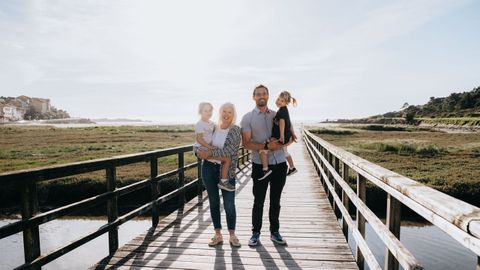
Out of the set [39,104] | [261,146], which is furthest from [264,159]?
[39,104]

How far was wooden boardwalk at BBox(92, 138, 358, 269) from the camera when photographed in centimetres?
400

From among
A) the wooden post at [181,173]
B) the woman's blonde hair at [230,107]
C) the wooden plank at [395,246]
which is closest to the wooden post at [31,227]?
the woman's blonde hair at [230,107]

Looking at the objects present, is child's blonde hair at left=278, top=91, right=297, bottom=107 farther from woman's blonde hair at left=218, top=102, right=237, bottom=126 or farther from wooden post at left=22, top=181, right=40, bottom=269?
wooden post at left=22, top=181, right=40, bottom=269

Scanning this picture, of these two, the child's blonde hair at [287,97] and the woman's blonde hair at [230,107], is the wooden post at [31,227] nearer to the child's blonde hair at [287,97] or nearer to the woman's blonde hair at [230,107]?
the woman's blonde hair at [230,107]

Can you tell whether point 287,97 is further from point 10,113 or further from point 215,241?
point 10,113

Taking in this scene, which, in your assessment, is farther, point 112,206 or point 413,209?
point 112,206

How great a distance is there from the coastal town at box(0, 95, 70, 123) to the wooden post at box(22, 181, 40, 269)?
166148 millimetres

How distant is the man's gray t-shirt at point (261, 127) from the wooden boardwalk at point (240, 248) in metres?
1.23

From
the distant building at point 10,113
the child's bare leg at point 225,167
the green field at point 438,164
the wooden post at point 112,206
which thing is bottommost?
the green field at point 438,164

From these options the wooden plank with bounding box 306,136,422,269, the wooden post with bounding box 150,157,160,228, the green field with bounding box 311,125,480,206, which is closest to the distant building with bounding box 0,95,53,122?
the green field with bounding box 311,125,480,206

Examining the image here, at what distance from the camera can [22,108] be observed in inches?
6772

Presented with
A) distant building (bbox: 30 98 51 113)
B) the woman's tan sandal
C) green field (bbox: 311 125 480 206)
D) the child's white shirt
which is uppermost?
distant building (bbox: 30 98 51 113)

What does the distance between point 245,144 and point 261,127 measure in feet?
1.03

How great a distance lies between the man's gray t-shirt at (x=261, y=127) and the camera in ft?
14.6
